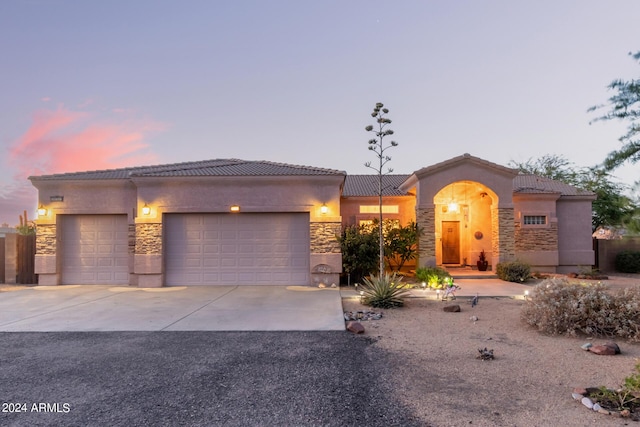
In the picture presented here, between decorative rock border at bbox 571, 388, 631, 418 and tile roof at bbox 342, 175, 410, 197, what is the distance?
11.9 meters

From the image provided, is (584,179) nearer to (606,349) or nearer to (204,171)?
(606,349)

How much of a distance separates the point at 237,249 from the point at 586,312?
984 centimetres

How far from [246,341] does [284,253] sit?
655cm

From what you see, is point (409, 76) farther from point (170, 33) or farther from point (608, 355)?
point (608, 355)

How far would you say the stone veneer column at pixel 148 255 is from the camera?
11750 mm

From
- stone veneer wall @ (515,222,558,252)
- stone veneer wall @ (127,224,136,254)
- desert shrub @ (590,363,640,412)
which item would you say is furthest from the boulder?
stone veneer wall @ (127,224,136,254)

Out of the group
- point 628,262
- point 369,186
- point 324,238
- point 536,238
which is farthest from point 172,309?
point 628,262

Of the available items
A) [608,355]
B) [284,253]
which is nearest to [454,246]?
[284,253]

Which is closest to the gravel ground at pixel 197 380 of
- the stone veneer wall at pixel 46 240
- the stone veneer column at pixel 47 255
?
the stone veneer column at pixel 47 255

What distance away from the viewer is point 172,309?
26.8 ft

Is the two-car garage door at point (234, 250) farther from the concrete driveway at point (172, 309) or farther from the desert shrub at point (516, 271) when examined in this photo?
the desert shrub at point (516, 271)

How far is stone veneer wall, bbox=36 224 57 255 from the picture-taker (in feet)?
40.1

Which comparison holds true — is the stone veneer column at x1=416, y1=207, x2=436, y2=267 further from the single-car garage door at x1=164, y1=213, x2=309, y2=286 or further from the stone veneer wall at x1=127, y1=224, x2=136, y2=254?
the stone veneer wall at x1=127, y1=224, x2=136, y2=254

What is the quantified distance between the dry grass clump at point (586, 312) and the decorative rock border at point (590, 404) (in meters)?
2.78
